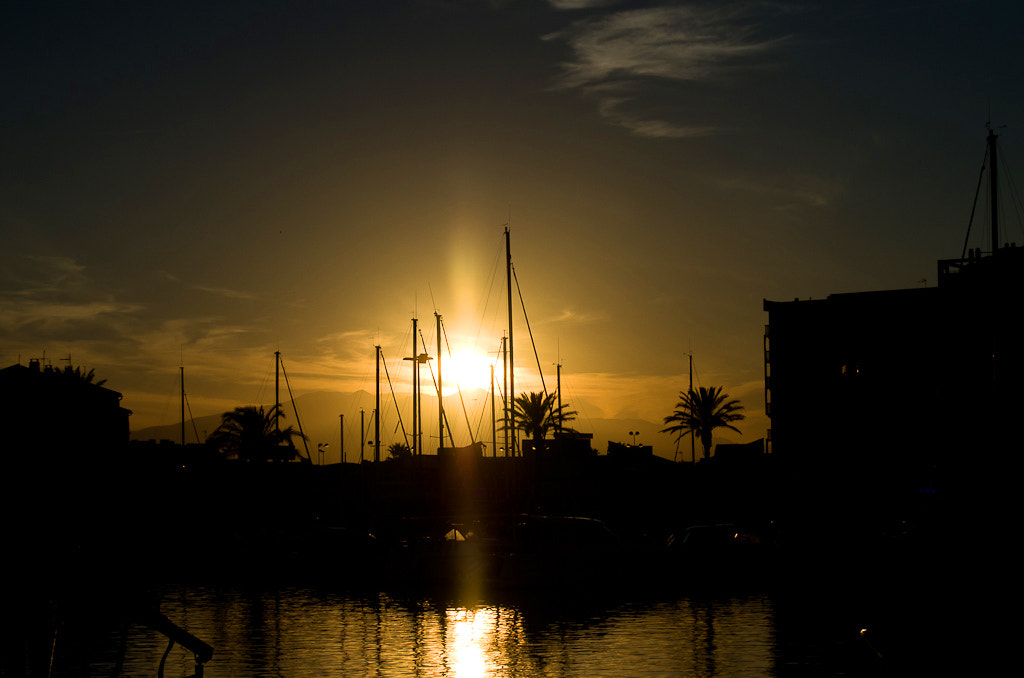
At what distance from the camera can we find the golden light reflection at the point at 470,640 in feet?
81.1

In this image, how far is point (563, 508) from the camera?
73562 millimetres

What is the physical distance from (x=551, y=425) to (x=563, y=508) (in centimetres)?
1441

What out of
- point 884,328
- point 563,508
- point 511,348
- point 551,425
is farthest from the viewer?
point 551,425

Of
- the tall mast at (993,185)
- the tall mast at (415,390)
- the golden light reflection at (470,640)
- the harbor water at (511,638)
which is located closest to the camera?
the harbor water at (511,638)

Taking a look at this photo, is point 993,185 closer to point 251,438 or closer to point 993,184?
point 993,184

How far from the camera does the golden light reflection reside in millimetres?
24734

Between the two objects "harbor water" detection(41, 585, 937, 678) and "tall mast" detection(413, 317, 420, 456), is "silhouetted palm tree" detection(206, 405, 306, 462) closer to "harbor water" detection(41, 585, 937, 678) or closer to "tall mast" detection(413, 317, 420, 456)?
"tall mast" detection(413, 317, 420, 456)

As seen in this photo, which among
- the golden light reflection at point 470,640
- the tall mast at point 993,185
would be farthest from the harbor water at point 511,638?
the tall mast at point 993,185

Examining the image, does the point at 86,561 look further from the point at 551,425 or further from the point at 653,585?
the point at 551,425

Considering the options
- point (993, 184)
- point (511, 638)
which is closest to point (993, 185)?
point (993, 184)

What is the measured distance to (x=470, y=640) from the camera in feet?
96.3

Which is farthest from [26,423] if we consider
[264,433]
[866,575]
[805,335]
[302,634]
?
[264,433]

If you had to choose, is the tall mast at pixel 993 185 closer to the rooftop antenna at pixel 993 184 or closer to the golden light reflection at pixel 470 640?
Answer: the rooftop antenna at pixel 993 184

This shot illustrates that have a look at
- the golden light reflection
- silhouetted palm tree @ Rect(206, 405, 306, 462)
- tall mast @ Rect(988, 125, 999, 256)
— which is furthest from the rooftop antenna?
silhouetted palm tree @ Rect(206, 405, 306, 462)
